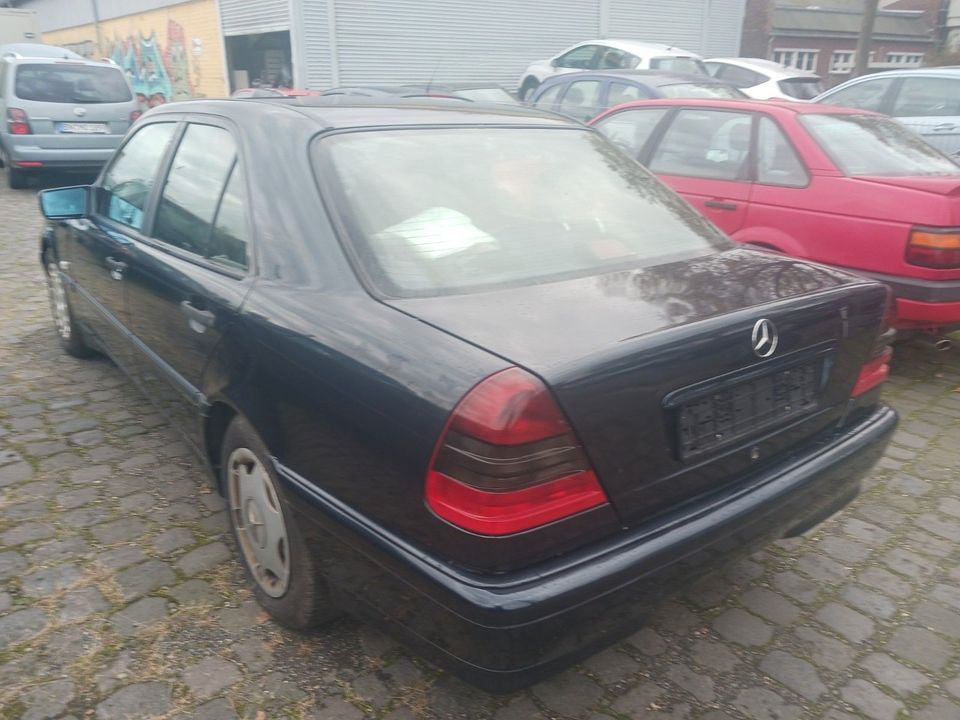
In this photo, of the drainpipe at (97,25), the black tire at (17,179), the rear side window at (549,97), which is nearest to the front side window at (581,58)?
the rear side window at (549,97)

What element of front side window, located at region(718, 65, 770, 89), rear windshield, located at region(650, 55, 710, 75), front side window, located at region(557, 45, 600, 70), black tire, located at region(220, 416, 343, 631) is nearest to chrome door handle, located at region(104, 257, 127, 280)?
black tire, located at region(220, 416, 343, 631)

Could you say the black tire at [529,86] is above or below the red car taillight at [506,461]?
above

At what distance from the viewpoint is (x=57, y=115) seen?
1086 cm

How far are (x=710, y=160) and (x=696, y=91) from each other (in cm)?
483

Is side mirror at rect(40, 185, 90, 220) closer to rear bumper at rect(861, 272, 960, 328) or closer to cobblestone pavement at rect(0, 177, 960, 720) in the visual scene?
cobblestone pavement at rect(0, 177, 960, 720)

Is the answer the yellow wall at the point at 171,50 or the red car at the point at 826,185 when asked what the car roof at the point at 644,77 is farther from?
the yellow wall at the point at 171,50

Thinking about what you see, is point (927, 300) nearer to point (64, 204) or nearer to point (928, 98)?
→ point (64, 204)

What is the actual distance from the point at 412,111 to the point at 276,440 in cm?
133

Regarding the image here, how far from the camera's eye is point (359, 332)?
2023 millimetres

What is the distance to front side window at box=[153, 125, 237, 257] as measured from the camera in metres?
2.79

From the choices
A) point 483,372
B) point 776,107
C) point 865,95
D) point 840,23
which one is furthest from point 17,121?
point 840,23

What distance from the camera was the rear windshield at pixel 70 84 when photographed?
10852mm

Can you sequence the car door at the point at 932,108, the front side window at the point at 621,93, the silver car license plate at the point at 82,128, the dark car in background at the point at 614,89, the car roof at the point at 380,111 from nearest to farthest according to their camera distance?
1. the car roof at the point at 380,111
2. the car door at the point at 932,108
3. the dark car in background at the point at 614,89
4. the front side window at the point at 621,93
5. the silver car license plate at the point at 82,128

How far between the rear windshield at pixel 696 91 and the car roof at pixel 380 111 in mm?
6933
